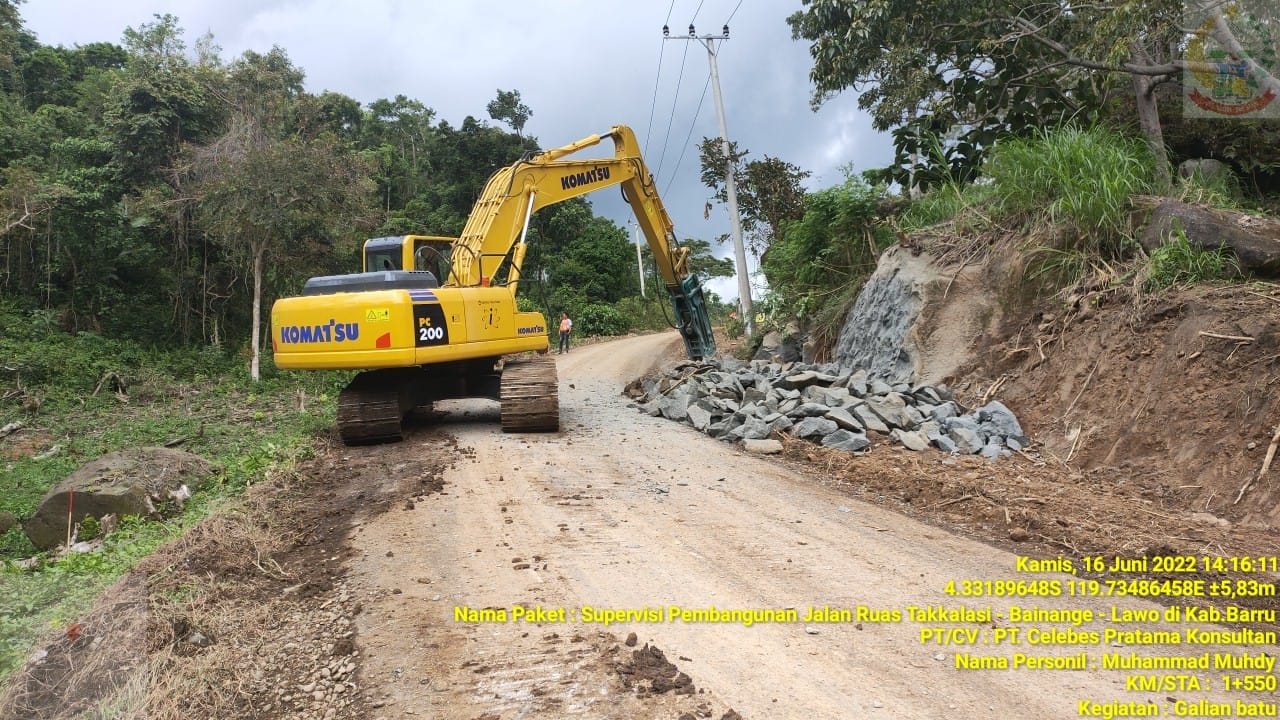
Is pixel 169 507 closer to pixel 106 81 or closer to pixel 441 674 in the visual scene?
pixel 441 674

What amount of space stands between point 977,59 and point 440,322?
25.8 ft

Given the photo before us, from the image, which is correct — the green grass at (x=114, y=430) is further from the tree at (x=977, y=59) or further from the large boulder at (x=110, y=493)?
the tree at (x=977, y=59)

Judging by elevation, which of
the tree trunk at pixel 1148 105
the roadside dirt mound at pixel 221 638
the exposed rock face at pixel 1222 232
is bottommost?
the roadside dirt mound at pixel 221 638

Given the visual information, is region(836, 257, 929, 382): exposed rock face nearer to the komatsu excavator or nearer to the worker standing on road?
the komatsu excavator

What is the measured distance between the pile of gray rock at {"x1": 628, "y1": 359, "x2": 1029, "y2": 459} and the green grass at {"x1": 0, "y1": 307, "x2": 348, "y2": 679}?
15.6ft

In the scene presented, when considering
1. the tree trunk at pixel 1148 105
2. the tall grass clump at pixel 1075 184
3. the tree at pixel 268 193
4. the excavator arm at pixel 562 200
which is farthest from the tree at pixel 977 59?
the tree at pixel 268 193

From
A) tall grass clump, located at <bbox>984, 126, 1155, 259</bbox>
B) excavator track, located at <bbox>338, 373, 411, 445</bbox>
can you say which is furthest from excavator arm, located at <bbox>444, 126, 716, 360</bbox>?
tall grass clump, located at <bbox>984, 126, 1155, 259</bbox>

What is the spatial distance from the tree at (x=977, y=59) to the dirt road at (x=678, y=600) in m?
6.42

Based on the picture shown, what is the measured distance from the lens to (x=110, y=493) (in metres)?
7.29

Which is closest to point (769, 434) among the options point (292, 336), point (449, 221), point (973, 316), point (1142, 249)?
point (973, 316)

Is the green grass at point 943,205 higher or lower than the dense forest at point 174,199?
lower

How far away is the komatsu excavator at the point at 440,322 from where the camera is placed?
7.70 m

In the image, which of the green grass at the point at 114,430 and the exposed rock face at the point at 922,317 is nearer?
the green grass at the point at 114,430

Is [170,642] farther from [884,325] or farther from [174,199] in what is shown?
[174,199]
